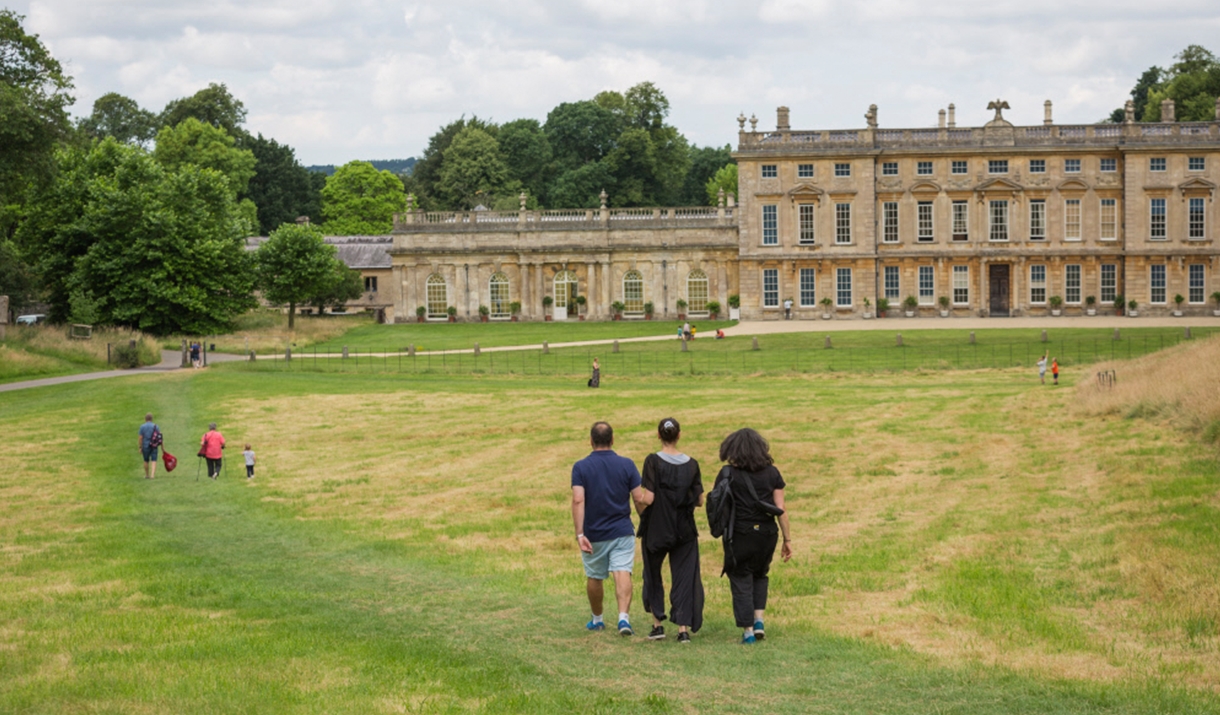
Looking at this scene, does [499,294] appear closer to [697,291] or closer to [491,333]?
[491,333]

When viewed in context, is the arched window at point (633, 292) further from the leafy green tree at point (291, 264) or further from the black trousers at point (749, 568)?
the black trousers at point (749, 568)

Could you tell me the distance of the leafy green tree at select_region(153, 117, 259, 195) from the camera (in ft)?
313

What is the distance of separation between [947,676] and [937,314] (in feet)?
199

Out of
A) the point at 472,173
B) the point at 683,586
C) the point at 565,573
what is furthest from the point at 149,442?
the point at 472,173

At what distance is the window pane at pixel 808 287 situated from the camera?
7044 cm

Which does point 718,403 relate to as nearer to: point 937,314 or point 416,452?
point 416,452

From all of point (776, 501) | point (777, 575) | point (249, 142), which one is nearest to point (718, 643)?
point (776, 501)

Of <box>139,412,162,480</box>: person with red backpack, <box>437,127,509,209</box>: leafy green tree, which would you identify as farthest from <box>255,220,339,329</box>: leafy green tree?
<box>139,412,162,480</box>: person with red backpack

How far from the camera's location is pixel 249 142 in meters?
112

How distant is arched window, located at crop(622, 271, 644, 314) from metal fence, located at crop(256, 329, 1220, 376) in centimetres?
1933

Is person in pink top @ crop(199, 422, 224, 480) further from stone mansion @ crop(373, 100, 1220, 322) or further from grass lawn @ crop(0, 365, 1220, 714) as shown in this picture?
stone mansion @ crop(373, 100, 1220, 322)

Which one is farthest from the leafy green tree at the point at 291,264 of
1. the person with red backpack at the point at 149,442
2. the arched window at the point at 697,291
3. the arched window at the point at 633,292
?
the person with red backpack at the point at 149,442

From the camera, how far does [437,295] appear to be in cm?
7719

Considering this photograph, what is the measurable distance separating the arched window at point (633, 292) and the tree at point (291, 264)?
17017 mm
